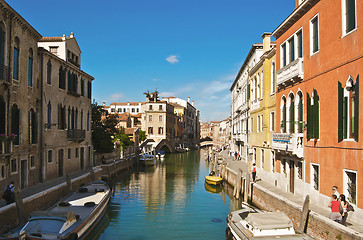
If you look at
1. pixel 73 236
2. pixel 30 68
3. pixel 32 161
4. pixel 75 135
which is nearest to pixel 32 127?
pixel 32 161

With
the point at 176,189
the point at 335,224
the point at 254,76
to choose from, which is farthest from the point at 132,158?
the point at 335,224

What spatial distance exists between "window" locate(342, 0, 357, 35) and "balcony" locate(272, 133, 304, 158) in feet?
15.8

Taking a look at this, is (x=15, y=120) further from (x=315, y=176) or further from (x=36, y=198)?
(x=315, y=176)

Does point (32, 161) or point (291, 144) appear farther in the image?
point (32, 161)

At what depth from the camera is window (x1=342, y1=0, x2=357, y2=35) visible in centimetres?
1005

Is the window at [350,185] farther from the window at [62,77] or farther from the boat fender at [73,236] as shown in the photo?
the window at [62,77]

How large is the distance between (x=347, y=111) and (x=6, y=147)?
1279cm

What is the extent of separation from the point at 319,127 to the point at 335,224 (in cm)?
435

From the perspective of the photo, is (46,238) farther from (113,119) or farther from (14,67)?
(113,119)

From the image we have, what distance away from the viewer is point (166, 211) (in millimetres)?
17922

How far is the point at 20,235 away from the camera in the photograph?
31.5 feet

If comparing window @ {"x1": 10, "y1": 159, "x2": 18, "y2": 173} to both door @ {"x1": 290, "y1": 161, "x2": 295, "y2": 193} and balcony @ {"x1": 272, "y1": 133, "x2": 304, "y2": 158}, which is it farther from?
door @ {"x1": 290, "y1": 161, "x2": 295, "y2": 193}

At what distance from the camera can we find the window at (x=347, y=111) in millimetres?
10062

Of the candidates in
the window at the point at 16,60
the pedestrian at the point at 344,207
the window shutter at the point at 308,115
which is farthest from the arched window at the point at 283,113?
the window at the point at 16,60
